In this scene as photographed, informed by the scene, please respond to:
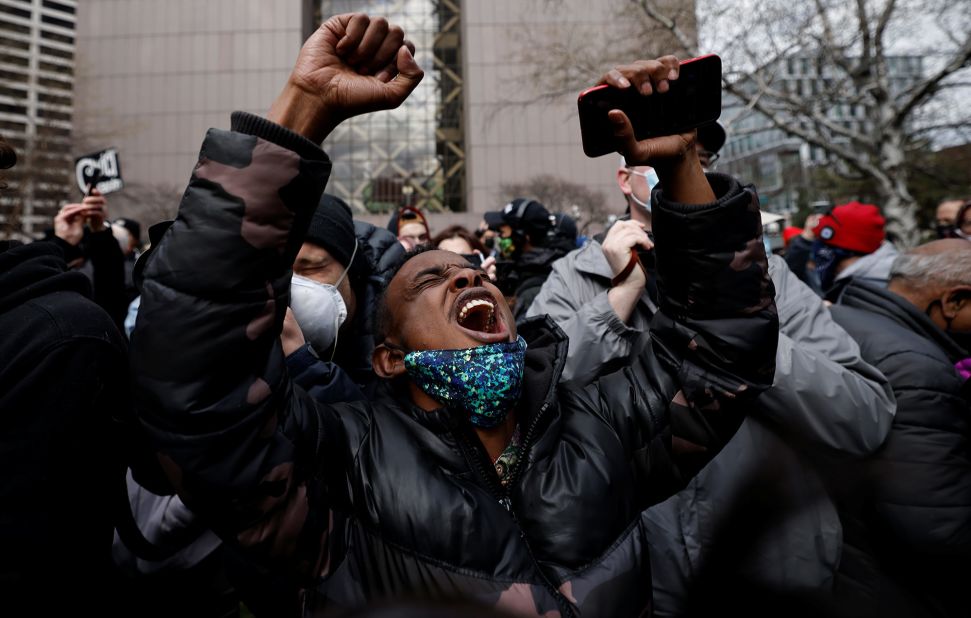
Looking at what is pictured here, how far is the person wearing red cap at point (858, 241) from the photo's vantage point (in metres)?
4.59

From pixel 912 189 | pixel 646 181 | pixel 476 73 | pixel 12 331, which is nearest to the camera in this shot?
pixel 12 331

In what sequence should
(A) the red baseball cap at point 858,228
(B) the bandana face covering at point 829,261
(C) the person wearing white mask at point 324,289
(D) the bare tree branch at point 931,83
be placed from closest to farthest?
(C) the person wearing white mask at point 324,289 < (A) the red baseball cap at point 858,228 < (B) the bandana face covering at point 829,261 < (D) the bare tree branch at point 931,83

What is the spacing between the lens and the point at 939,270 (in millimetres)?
2576

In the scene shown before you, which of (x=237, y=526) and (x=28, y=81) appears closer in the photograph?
(x=237, y=526)

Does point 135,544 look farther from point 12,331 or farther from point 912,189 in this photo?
point 912,189

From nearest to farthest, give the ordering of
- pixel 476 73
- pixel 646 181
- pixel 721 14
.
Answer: pixel 646 181, pixel 721 14, pixel 476 73

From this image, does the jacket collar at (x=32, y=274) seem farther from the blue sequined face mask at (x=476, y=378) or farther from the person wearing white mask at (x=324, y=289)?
the blue sequined face mask at (x=476, y=378)

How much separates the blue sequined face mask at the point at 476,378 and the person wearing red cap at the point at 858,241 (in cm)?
377

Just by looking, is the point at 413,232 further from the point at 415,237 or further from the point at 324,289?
the point at 324,289

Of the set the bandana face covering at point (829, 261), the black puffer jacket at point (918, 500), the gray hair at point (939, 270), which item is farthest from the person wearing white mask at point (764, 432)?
the bandana face covering at point (829, 261)

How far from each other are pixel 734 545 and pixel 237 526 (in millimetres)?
1138

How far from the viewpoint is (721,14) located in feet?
44.2

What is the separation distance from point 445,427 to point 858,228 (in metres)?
4.34

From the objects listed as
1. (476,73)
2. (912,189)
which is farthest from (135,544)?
(476,73)
